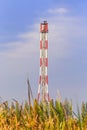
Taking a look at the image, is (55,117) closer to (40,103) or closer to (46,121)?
(46,121)

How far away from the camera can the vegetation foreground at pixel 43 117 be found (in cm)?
495

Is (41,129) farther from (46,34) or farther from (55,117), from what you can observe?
(46,34)

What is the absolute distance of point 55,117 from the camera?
5.16m

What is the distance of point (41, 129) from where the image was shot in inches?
196

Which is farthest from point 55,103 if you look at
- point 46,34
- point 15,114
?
point 46,34

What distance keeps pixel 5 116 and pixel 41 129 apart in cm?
97

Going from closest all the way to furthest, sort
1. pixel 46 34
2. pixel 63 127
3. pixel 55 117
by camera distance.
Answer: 1. pixel 63 127
2. pixel 55 117
3. pixel 46 34

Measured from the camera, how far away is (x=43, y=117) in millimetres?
5406

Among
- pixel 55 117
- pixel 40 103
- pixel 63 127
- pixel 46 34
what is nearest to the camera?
pixel 63 127

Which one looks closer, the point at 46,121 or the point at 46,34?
the point at 46,121

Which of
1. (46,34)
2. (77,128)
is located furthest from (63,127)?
(46,34)

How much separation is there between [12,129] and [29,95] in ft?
1.69

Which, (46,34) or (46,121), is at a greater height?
(46,34)

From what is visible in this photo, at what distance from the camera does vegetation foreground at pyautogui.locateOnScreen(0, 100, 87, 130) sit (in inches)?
195
